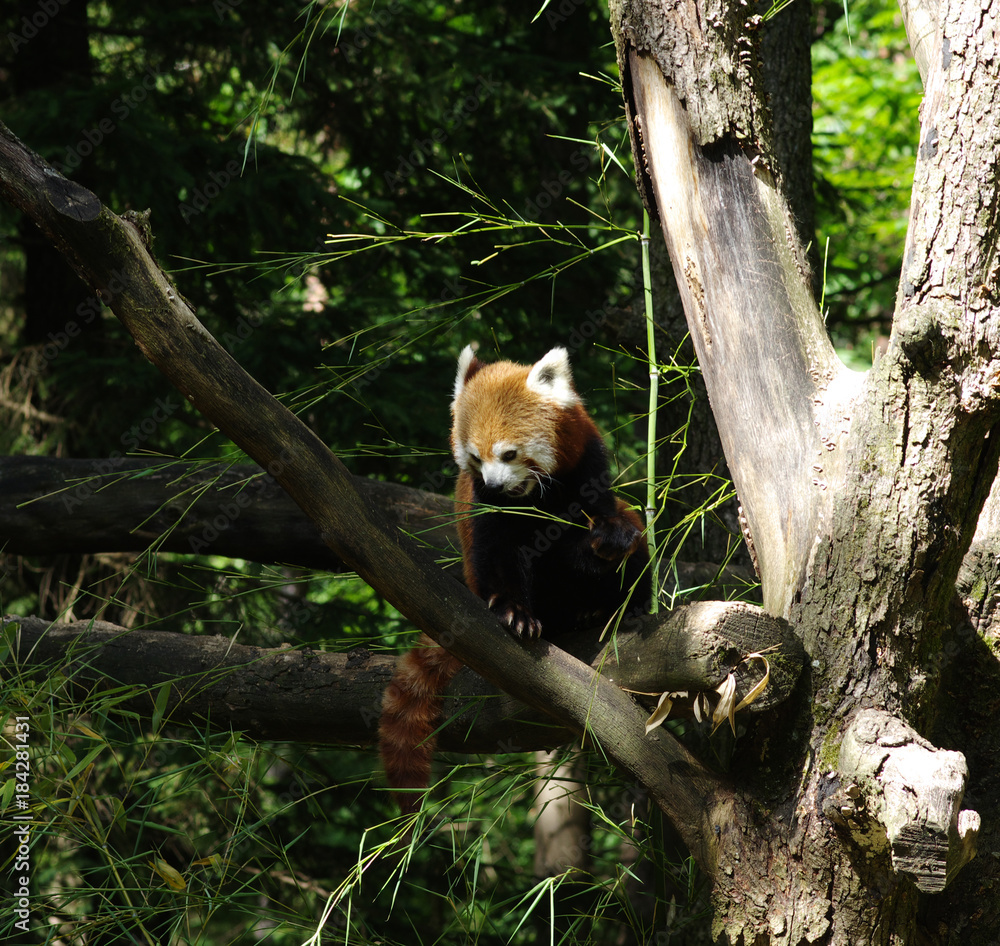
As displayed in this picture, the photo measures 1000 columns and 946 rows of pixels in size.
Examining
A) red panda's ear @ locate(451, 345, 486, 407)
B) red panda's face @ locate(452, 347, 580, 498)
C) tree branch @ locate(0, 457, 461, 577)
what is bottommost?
tree branch @ locate(0, 457, 461, 577)

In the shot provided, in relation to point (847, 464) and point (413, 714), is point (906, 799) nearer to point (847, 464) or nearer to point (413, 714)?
point (847, 464)

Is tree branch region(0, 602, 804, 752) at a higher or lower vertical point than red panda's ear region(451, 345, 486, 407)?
lower

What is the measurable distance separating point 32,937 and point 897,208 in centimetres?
807

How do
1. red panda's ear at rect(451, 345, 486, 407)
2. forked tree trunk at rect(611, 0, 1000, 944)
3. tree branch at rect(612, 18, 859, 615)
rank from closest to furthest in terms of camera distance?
forked tree trunk at rect(611, 0, 1000, 944) → tree branch at rect(612, 18, 859, 615) → red panda's ear at rect(451, 345, 486, 407)

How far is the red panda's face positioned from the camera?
2295mm

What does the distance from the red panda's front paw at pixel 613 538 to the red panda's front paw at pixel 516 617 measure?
0.26 metres

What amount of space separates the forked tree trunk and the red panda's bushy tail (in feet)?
2.71

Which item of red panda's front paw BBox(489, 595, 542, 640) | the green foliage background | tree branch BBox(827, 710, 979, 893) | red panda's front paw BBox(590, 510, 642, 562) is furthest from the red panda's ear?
tree branch BBox(827, 710, 979, 893)

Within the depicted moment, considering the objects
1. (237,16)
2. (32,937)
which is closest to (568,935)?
(32,937)

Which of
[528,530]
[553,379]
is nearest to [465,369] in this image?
[553,379]

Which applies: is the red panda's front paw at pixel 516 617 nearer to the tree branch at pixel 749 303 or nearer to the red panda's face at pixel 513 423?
the red panda's face at pixel 513 423

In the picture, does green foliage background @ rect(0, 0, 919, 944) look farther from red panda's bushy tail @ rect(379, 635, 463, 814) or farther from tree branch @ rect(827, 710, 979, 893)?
tree branch @ rect(827, 710, 979, 893)

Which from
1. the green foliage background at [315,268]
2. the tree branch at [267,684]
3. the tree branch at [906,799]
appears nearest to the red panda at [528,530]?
the tree branch at [267,684]

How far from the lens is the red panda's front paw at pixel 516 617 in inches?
74.5
